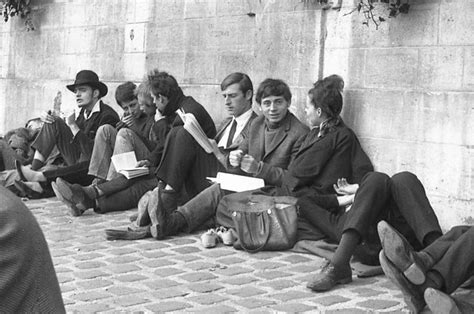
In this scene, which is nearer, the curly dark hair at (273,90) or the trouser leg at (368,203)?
the trouser leg at (368,203)

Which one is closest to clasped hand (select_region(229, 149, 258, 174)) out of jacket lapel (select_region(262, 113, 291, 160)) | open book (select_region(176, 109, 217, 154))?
jacket lapel (select_region(262, 113, 291, 160))

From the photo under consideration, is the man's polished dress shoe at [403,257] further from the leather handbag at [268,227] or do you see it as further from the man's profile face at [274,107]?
the man's profile face at [274,107]

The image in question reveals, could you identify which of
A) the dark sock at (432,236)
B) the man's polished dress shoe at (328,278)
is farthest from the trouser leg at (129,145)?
the dark sock at (432,236)

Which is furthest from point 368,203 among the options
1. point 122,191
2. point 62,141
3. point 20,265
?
point 62,141

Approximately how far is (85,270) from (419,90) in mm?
3138

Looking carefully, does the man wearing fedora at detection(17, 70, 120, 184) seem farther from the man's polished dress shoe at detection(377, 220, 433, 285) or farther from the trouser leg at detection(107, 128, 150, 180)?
the man's polished dress shoe at detection(377, 220, 433, 285)

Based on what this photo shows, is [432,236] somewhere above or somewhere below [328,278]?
above

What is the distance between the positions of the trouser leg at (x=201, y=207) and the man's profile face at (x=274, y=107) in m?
0.76

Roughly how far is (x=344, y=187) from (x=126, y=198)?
2661 mm

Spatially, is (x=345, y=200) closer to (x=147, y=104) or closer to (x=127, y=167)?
(x=127, y=167)

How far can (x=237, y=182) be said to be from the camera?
7414mm

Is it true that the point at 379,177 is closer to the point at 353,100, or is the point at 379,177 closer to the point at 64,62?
the point at 353,100

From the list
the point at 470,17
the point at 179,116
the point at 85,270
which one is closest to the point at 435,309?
the point at 85,270

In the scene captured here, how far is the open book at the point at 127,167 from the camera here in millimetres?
8492
